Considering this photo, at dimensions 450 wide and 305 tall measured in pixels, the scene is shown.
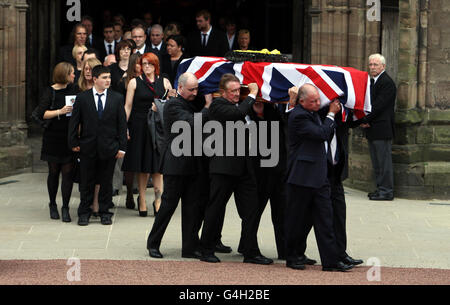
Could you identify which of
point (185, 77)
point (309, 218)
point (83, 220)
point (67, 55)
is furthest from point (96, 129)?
point (67, 55)

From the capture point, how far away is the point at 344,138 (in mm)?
10562

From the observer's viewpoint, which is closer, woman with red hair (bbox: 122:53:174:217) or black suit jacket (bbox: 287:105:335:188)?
black suit jacket (bbox: 287:105:335:188)

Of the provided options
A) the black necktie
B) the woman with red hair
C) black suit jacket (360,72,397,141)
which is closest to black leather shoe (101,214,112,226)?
the woman with red hair

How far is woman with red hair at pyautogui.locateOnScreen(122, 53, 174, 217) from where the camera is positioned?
13.0m

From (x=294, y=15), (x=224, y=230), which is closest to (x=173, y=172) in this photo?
(x=224, y=230)

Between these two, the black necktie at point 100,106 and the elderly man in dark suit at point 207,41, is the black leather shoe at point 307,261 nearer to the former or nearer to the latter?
the black necktie at point 100,106

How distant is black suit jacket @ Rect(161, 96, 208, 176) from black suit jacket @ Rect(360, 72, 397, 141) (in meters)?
4.57

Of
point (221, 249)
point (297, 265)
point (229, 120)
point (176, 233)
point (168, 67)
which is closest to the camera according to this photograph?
point (297, 265)

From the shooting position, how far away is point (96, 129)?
12312mm

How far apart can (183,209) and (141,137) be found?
246cm

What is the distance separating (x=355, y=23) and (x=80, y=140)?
5.76 meters

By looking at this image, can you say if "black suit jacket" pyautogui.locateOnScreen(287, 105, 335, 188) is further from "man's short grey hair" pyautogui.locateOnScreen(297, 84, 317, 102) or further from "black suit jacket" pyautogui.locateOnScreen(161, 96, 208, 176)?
"black suit jacket" pyautogui.locateOnScreen(161, 96, 208, 176)

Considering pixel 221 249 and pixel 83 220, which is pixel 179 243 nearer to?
pixel 221 249

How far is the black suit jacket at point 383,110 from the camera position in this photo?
14648 mm
